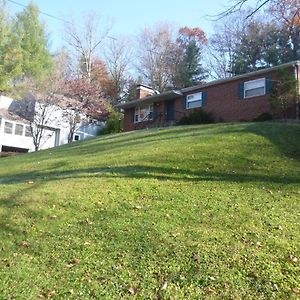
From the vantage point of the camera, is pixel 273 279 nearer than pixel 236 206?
Yes

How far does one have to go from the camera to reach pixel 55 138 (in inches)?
1435

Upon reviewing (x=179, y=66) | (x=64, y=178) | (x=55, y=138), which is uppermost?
(x=179, y=66)

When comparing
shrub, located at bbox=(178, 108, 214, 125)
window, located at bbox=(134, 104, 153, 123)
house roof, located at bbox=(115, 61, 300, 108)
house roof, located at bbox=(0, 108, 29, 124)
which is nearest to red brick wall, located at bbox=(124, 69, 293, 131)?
house roof, located at bbox=(115, 61, 300, 108)

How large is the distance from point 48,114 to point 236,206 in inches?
1050

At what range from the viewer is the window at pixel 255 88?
19.9 m

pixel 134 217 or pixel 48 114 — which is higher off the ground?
pixel 48 114

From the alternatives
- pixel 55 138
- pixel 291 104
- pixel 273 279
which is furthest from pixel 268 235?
pixel 55 138

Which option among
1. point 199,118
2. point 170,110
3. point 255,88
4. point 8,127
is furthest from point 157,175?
point 8,127

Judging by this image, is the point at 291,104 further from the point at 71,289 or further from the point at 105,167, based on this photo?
the point at 71,289

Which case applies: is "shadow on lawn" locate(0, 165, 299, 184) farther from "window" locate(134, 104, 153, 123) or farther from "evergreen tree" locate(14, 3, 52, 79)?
"evergreen tree" locate(14, 3, 52, 79)

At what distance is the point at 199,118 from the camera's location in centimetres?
2166

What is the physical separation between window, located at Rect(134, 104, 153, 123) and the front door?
63.2 inches

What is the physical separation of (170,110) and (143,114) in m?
2.91

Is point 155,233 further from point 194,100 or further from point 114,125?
point 114,125
